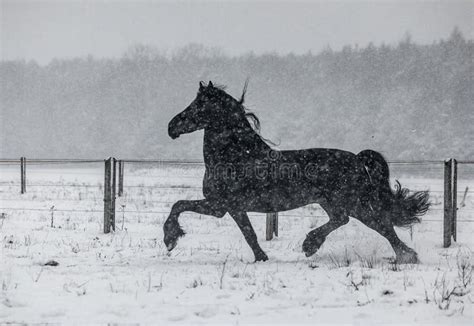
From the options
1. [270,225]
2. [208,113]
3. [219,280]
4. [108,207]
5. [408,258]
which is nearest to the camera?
[219,280]

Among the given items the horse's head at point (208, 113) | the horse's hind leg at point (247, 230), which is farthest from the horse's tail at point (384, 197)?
the horse's head at point (208, 113)

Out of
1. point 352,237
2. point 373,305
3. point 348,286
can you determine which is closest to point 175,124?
point 348,286

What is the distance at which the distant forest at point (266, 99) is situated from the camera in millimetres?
51031

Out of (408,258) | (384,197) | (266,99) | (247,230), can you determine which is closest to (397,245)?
(408,258)

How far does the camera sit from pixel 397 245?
6.63 meters

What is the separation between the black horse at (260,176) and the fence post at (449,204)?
2169 millimetres

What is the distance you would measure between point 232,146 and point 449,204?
4083 millimetres

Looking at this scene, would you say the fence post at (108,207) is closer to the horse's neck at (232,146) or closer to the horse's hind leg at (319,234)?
the horse's neck at (232,146)

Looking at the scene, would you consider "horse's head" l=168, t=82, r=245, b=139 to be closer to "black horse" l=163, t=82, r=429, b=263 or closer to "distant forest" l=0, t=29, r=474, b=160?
"black horse" l=163, t=82, r=429, b=263

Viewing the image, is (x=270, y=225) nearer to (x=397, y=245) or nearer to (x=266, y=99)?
(x=397, y=245)

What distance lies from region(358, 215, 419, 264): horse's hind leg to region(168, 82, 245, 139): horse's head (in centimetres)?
213

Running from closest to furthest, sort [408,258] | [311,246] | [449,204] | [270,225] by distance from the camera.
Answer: [408,258], [311,246], [449,204], [270,225]

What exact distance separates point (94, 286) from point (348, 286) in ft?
7.70

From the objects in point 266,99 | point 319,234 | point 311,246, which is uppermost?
point 266,99
